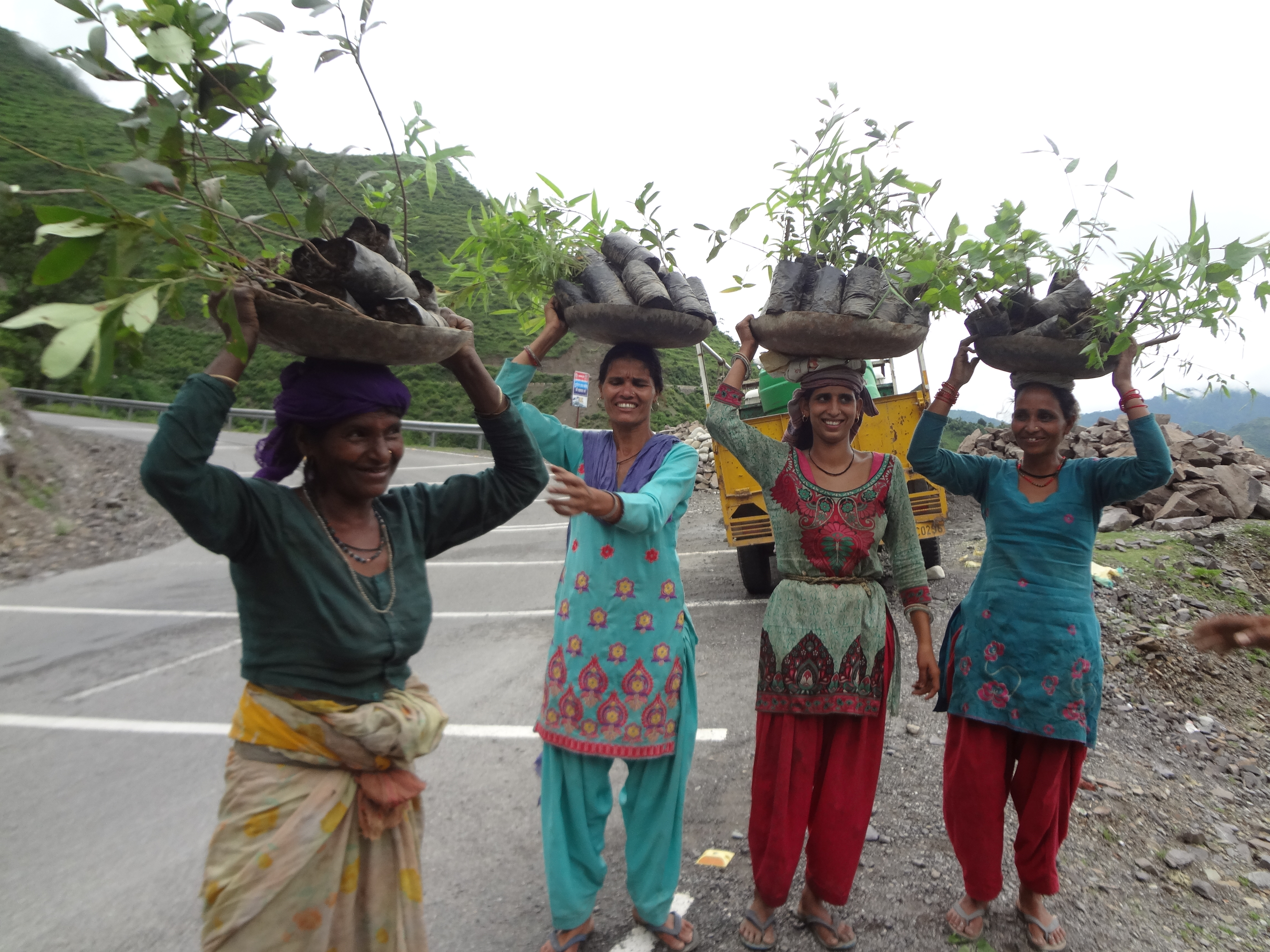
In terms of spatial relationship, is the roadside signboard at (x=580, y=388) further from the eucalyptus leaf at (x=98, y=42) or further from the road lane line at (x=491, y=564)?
the eucalyptus leaf at (x=98, y=42)

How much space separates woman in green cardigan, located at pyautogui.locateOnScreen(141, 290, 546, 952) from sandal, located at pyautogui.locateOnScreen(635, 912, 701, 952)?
1.10 m

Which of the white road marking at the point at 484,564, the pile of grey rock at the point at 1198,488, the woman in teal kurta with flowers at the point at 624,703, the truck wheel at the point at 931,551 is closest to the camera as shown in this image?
the woman in teal kurta with flowers at the point at 624,703

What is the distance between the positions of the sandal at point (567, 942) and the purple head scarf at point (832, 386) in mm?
1825

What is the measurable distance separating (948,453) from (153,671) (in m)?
5.53

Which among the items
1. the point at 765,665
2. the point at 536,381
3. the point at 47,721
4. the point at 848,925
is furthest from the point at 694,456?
the point at 536,381

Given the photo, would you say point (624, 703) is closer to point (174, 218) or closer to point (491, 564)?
point (174, 218)

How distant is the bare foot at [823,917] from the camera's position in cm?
278

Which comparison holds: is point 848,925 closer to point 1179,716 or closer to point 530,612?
point 1179,716

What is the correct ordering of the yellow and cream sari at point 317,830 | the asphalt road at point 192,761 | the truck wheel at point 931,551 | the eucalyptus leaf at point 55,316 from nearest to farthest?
1. the eucalyptus leaf at point 55,316
2. the yellow and cream sari at point 317,830
3. the asphalt road at point 192,761
4. the truck wheel at point 931,551

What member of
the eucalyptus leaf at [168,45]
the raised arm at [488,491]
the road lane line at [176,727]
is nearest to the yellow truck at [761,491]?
the road lane line at [176,727]

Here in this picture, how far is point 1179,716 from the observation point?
16.1 feet

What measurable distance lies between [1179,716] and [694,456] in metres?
3.94

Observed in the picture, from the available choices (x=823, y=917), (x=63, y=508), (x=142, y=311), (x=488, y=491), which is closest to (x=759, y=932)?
(x=823, y=917)

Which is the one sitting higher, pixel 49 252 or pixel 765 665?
pixel 49 252
